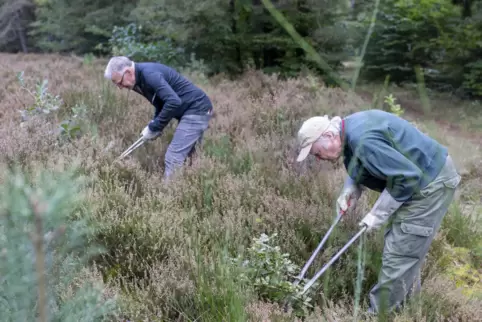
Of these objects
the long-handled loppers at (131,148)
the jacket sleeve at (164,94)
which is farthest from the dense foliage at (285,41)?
the long-handled loppers at (131,148)

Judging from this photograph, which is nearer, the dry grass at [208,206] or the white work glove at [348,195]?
the dry grass at [208,206]

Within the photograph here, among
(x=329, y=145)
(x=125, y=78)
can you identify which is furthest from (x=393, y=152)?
(x=125, y=78)

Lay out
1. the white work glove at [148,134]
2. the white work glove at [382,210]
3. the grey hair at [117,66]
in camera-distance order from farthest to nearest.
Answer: the white work glove at [148,134] < the grey hair at [117,66] < the white work glove at [382,210]

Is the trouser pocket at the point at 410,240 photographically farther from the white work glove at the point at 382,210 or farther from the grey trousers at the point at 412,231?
the white work glove at the point at 382,210

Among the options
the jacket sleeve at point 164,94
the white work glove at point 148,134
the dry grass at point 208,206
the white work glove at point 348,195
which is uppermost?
the jacket sleeve at point 164,94

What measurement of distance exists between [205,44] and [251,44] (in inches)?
44.2

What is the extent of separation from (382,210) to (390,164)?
1.17 ft

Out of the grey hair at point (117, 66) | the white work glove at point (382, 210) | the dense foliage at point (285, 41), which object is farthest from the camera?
the dense foliage at point (285, 41)

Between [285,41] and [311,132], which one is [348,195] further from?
[285,41]

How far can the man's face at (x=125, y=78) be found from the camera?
173 inches

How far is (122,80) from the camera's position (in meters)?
4.45

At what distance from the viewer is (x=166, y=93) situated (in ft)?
15.1

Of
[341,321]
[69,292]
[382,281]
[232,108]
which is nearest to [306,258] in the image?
[382,281]

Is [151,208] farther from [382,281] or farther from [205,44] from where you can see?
[205,44]
